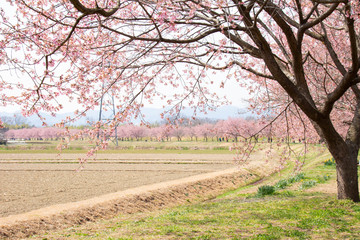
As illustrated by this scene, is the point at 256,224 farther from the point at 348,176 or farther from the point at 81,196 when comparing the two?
the point at 81,196

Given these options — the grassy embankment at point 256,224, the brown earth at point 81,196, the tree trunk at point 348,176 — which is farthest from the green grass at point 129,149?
the tree trunk at point 348,176

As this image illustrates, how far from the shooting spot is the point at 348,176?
986 cm

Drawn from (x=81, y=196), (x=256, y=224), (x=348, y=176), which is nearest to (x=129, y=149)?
(x=81, y=196)

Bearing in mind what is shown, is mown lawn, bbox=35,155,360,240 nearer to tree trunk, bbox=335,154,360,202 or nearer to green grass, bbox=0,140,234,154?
tree trunk, bbox=335,154,360,202

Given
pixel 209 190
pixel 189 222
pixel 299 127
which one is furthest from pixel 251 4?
pixel 209 190

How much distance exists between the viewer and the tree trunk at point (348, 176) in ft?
32.3

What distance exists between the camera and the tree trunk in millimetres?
9836

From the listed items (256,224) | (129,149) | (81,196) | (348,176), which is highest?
(348,176)

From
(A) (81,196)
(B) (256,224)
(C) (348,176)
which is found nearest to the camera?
(B) (256,224)

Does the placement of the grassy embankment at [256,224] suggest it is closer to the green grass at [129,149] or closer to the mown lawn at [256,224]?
the mown lawn at [256,224]

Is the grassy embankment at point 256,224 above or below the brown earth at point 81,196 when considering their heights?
above

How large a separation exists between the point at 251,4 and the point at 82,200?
39.5ft

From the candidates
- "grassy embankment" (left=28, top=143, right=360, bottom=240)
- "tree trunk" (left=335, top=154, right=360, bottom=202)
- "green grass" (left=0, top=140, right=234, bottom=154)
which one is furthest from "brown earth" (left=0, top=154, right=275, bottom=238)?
"green grass" (left=0, top=140, right=234, bottom=154)

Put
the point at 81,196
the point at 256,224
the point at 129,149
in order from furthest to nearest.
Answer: the point at 129,149 < the point at 81,196 < the point at 256,224
